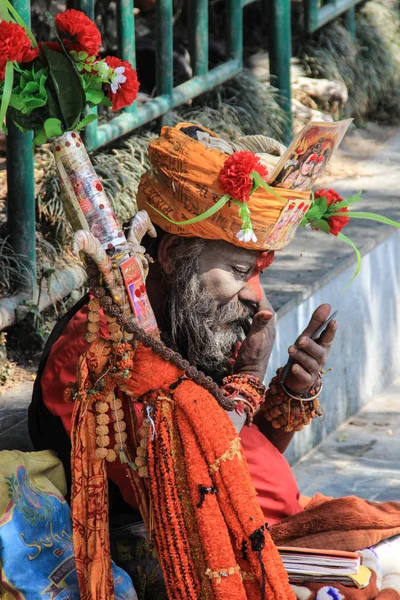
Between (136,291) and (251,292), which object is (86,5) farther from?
(136,291)

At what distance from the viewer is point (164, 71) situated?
6.87 meters

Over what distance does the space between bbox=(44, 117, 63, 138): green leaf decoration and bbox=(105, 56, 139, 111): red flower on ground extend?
0.21 meters

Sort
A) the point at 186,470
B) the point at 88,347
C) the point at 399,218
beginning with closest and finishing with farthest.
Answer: the point at 186,470 < the point at 88,347 < the point at 399,218

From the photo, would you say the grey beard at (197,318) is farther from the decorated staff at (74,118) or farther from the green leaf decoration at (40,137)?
the green leaf decoration at (40,137)

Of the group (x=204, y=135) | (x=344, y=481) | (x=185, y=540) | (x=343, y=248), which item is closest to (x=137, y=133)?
(x=343, y=248)

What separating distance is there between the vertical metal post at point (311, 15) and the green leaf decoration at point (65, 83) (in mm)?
6415

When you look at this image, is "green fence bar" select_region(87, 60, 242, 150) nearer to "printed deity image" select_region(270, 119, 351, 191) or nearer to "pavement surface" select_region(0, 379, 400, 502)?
"pavement surface" select_region(0, 379, 400, 502)

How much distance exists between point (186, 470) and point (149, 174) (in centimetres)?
107

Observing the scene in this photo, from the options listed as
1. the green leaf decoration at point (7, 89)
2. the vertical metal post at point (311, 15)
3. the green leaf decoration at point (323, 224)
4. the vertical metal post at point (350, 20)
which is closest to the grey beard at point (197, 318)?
the green leaf decoration at point (323, 224)

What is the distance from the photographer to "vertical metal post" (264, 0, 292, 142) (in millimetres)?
8204

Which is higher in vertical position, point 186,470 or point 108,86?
point 108,86

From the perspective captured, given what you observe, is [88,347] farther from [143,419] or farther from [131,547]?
[131,547]

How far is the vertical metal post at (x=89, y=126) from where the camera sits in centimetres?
597

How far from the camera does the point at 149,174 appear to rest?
11.7 ft
